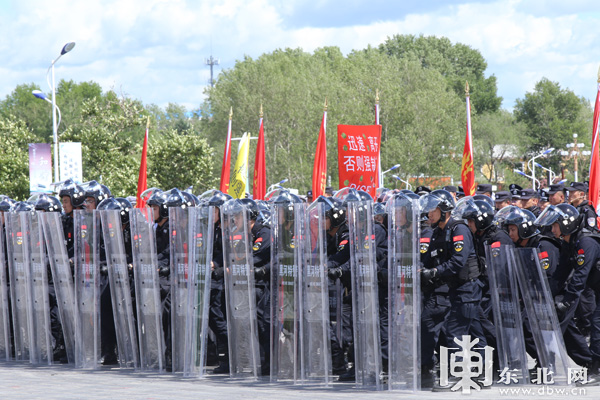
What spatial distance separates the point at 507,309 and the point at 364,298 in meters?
1.44

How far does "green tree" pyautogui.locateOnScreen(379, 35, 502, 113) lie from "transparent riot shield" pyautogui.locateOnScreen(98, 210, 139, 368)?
6469 centimetres

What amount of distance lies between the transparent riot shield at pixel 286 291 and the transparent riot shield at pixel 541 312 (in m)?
2.21

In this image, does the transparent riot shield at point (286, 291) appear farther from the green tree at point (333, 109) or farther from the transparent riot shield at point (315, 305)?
the green tree at point (333, 109)

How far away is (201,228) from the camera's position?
9.60 m

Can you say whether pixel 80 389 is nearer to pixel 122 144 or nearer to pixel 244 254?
pixel 244 254

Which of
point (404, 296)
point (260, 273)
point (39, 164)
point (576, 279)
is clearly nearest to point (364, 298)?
point (404, 296)

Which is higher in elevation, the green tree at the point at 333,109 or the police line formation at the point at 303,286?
the green tree at the point at 333,109

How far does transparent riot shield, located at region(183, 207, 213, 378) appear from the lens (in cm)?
956

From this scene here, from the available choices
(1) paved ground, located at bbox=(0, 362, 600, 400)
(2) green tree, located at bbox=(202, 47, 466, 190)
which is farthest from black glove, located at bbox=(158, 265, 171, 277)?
(2) green tree, located at bbox=(202, 47, 466, 190)

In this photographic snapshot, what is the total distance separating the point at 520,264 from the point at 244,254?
293 cm

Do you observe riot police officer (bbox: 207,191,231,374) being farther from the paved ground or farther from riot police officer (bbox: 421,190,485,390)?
riot police officer (bbox: 421,190,485,390)

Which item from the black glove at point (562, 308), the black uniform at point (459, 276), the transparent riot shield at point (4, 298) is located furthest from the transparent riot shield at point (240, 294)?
the transparent riot shield at point (4, 298)

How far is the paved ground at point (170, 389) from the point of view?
26.8ft

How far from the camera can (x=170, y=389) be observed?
342 inches
